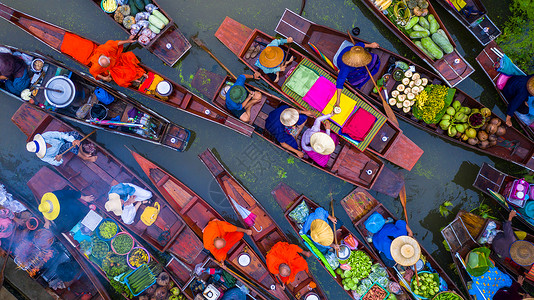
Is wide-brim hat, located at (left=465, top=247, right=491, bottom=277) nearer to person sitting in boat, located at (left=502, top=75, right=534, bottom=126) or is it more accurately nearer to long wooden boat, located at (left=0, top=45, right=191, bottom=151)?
person sitting in boat, located at (left=502, top=75, right=534, bottom=126)

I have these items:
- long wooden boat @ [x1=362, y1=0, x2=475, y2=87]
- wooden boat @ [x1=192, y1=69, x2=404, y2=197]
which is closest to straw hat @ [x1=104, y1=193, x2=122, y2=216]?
wooden boat @ [x1=192, y1=69, x2=404, y2=197]

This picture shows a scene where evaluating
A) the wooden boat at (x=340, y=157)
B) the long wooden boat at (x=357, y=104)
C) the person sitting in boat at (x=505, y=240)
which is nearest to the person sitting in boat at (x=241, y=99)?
the wooden boat at (x=340, y=157)

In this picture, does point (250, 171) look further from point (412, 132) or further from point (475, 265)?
point (475, 265)

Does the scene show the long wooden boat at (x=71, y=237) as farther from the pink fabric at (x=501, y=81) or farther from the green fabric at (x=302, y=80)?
the pink fabric at (x=501, y=81)

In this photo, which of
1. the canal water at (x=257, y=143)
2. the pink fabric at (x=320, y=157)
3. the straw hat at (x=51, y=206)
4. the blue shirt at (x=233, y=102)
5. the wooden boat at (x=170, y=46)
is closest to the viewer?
the straw hat at (x=51, y=206)

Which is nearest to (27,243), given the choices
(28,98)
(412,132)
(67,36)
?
(28,98)
